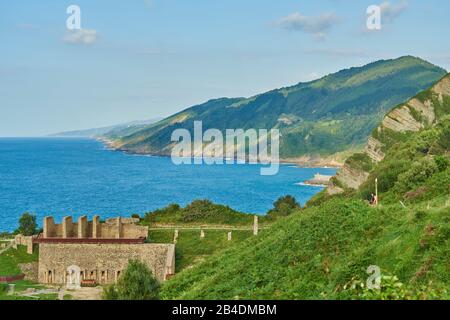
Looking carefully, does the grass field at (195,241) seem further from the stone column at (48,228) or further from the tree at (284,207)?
the tree at (284,207)

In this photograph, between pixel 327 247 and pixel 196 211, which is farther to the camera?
pixel 196 211

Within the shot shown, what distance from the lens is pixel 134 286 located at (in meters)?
18.7

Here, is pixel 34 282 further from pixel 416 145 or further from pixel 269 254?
pixel 416 145

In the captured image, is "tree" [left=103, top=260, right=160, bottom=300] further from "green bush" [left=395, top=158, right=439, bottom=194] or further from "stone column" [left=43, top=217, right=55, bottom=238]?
"stone column" [left=43, top=217, right=55, bottom=238]

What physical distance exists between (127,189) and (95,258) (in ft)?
309

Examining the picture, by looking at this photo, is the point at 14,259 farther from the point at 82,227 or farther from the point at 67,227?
the point at 82,227

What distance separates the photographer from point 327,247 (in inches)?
775

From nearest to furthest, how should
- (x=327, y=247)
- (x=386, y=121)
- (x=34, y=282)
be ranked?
(x=327, y=247), (x=34, y=282), (x=386, y=121)

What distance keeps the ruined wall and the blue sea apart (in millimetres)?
47034

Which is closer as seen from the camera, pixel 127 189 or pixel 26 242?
pixel 26 242

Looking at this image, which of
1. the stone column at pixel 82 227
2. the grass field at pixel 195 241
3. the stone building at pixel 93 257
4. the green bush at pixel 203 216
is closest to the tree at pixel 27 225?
the green bush at pixel 203 216

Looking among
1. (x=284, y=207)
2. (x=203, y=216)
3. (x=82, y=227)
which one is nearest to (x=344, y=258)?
(x=82, y=227)
